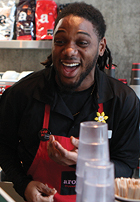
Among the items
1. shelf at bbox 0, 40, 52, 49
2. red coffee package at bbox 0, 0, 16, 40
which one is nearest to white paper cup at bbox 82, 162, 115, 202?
shelf at bbox 0, 40, 52, 49

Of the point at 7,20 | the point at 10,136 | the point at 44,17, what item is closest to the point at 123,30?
the point at 44,17

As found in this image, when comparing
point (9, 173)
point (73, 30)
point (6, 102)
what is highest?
point (73, 30)

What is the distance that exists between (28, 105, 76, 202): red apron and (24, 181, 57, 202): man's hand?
8 centimetres

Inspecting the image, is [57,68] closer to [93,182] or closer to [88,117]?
[88,117]

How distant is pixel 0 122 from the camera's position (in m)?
1.32

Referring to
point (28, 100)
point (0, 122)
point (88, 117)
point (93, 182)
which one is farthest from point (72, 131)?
point (93, 182)

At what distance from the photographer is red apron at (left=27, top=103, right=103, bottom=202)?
1.16 meters

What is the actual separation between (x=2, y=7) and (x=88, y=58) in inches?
74.0

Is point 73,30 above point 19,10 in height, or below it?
below

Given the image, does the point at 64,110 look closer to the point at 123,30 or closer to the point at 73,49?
the point at 73,49

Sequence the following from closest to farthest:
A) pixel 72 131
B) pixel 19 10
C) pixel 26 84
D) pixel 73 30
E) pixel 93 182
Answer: pixel 93 182, pixel 73 30, pixel 72 131, pixel 26 84, pixel 19 10

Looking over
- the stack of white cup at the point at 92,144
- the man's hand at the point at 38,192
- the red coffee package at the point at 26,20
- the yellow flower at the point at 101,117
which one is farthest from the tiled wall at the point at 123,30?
the stack of white cup at the point at 92,144

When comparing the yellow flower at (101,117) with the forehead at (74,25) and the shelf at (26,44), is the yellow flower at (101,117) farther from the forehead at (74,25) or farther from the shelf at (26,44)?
the shelf at (26,44)

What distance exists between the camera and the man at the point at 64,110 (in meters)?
1.12
